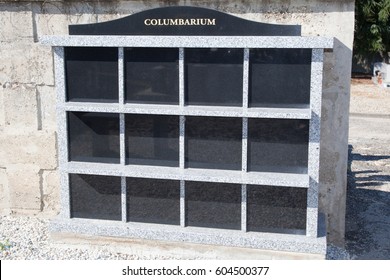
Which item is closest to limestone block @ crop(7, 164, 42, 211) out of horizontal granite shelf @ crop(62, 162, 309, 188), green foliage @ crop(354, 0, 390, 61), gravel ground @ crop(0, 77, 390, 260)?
gravel ground @ crop(0, 77, 390, 260)

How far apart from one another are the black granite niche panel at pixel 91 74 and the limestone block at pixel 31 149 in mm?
1274

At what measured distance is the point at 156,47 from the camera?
5539 millimetres

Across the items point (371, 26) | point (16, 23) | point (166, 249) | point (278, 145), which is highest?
point (371, 26)

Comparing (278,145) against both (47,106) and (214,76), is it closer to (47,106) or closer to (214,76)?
(214,76)

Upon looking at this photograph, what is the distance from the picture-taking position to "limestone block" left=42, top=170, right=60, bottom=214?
698 centimetres

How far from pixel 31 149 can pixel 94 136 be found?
1508 mm

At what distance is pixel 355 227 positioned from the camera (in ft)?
Result: 23.5

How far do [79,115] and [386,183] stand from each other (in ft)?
20.5

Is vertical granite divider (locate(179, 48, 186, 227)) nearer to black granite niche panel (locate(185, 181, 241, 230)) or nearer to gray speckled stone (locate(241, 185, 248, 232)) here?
black granite niche panel (locate(185, 181, 241, 230))

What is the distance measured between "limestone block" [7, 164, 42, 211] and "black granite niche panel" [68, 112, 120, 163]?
135 cm

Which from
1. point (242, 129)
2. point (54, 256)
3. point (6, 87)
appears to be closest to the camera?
point (242, 129)

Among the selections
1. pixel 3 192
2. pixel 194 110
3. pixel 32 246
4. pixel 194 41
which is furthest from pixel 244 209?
pixel 3 192

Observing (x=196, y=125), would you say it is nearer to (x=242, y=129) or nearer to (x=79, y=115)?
(x=242, y=129)

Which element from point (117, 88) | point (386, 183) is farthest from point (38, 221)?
point (386, 183)
